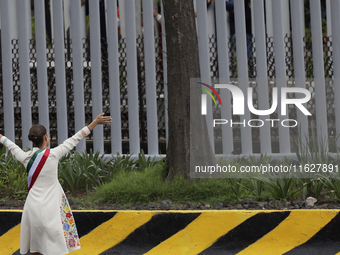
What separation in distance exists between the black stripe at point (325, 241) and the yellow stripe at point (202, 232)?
1.74ft

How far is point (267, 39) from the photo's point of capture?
6.20 meters

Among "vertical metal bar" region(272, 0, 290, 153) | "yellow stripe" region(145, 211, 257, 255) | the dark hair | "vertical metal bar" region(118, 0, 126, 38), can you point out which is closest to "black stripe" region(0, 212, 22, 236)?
the dark hair

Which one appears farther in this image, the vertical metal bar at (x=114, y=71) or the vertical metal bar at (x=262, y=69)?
the vertical metal bar at (x=114, y=71)

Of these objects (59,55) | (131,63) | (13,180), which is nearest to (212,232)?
(13,180)

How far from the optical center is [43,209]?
331cm

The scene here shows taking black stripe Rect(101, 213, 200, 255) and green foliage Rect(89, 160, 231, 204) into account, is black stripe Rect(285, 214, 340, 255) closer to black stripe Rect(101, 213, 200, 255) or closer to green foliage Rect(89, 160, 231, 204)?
green foliage Rect(89, 160, 231, 204)

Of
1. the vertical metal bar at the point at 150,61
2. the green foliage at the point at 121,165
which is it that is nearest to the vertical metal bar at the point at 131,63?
the vertical metal bar at the point at 150,61

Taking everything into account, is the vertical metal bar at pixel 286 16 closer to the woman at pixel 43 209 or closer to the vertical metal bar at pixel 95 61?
the vertical metal bar at pixel 95 61

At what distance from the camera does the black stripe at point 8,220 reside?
417 cm

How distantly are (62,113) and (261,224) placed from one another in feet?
10.6

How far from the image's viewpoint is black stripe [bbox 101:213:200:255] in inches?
156

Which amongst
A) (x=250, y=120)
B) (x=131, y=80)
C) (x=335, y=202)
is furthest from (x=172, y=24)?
(x=335, y=202)

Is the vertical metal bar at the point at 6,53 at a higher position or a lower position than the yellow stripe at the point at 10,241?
higher

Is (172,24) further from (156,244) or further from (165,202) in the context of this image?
(156,244)
